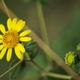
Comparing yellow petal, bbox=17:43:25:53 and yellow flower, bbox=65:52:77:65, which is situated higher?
yellow petal, bbox=17:43:25:53

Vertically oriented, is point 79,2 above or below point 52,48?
above

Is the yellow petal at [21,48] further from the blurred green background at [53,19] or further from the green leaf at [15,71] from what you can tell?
the blurred green background at [53,19]

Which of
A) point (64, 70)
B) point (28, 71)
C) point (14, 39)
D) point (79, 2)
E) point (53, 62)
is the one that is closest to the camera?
point (14, 39)

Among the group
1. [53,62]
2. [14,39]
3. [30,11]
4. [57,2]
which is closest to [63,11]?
[57,2]

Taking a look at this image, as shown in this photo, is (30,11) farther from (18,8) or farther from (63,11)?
(63,11)

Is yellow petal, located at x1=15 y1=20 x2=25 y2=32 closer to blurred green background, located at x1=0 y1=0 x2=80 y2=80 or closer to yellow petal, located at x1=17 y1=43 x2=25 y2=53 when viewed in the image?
yellow petal, located at x1=17 y1=43 x2=25 y2=53

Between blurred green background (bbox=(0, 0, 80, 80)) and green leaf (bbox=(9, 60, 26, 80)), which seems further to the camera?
blurred green background (bbox=(0, 0, 80, 80))

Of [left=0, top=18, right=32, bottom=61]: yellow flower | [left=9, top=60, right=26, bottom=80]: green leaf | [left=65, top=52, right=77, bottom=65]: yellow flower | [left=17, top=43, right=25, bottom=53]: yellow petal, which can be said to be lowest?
[left=65, top=52, right=77, bottom=65]: yellow flower

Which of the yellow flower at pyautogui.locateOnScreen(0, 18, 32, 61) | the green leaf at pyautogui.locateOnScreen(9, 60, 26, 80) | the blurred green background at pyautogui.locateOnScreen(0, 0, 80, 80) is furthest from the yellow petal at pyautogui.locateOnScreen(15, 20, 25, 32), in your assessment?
the blurred green background at pyautogui.locateOnScreen(0, 0, 80, 80)
